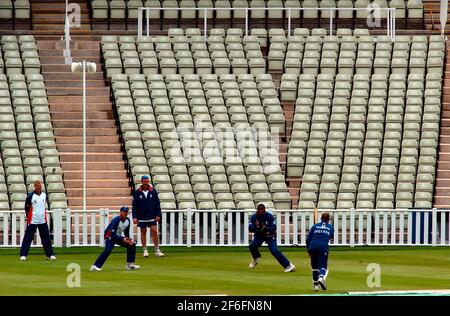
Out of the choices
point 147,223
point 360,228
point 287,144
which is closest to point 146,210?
point 147,223

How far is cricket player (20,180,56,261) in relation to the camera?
114ft

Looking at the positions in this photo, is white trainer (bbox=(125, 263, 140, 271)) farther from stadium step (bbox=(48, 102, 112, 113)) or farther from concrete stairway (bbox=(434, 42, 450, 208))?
stadium step (bbox=(48, 102, 112, 113))

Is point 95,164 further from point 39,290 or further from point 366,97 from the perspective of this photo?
point 39,290

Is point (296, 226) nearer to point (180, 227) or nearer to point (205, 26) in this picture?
point (180, 227)

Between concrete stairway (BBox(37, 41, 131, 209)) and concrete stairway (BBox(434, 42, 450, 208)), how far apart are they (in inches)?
313

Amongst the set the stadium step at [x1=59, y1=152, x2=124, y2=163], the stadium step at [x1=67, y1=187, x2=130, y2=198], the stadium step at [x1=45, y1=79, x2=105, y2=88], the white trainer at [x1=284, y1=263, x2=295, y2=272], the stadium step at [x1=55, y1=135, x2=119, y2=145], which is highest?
the stadium step at [x1=45, y1=79, x2=105, y2=88]

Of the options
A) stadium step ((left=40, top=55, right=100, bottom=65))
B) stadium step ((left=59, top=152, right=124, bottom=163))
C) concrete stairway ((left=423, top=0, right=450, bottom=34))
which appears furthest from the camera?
concrete stairway ((left=423, top=0, right=450, bottom=34))

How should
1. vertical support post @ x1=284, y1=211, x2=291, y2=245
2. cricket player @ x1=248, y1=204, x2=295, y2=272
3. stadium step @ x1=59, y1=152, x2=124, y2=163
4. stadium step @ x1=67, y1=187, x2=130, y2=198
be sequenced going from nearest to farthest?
1. cricket player @ x1=248, y1=204, x2=295, y2=272
2. vertical support post @ x1=284, y1=211, x2=291, y2=245
3. stadium step @ x1=67, y1=187, x2=130, y2=198
4. stadium step @ x1=59, y1=152, x2=124, y2=163

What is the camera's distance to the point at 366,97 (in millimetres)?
45750

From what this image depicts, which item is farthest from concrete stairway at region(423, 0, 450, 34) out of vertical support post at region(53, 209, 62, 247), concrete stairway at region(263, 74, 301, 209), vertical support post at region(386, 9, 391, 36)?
vertical support post at region(53, 209, 62, 247)

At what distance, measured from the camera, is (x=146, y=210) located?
36125mm

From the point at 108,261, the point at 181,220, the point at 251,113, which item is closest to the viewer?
the point at 108,261
